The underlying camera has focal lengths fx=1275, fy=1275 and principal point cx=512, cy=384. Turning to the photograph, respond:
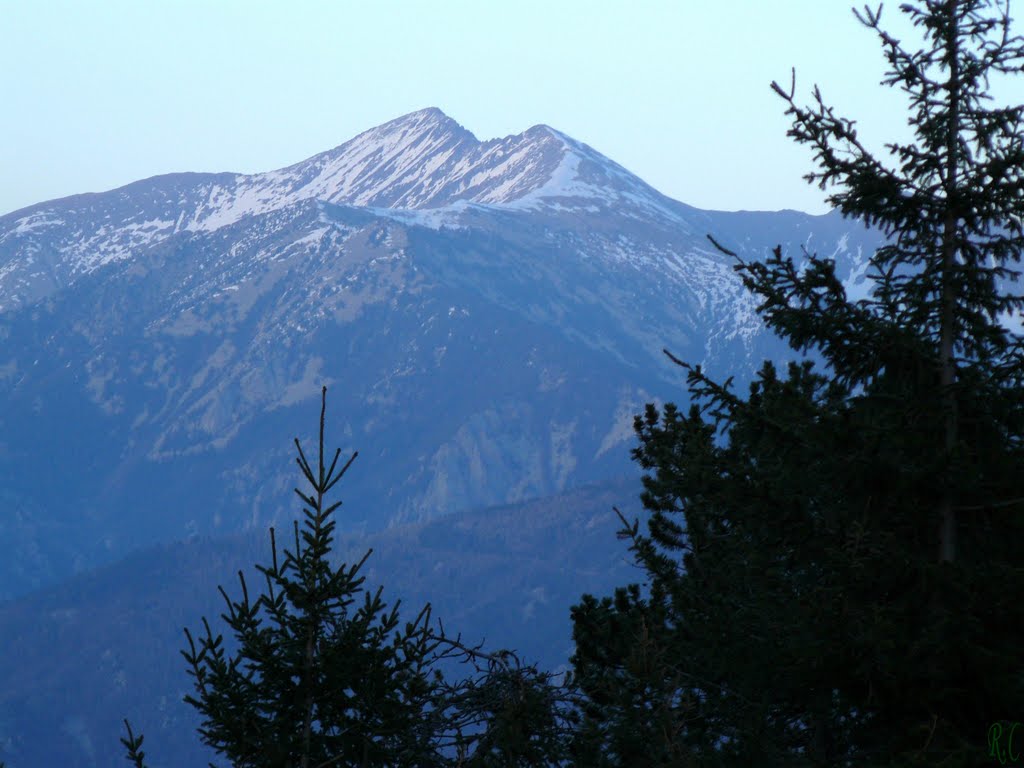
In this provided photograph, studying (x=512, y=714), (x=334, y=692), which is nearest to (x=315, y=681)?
(x=334, y=692)

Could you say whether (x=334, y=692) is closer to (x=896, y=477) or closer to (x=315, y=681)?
(x=315, y=681)

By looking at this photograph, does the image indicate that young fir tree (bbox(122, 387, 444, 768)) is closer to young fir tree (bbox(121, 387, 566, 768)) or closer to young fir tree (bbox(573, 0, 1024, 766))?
young fir tree (bbox(121, 387, 566, 768))

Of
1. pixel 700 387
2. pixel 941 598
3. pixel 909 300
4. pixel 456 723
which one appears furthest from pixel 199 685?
pixel 909 300

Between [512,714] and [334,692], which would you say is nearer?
[334,692]

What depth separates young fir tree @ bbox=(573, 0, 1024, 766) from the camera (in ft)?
36.5

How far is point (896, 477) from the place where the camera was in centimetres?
1158

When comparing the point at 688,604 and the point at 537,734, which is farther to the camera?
the point at 688,604

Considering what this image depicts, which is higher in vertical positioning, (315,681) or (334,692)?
(315,681)

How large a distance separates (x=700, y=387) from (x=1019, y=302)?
3.13 meters

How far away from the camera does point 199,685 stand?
1097 cm

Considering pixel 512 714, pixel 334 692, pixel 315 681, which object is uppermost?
pixel 315 681

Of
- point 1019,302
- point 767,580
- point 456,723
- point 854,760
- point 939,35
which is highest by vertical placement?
point 939,35

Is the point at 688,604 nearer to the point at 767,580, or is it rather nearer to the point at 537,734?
the point at 767,580

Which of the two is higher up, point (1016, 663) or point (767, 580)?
point (767, 580)
